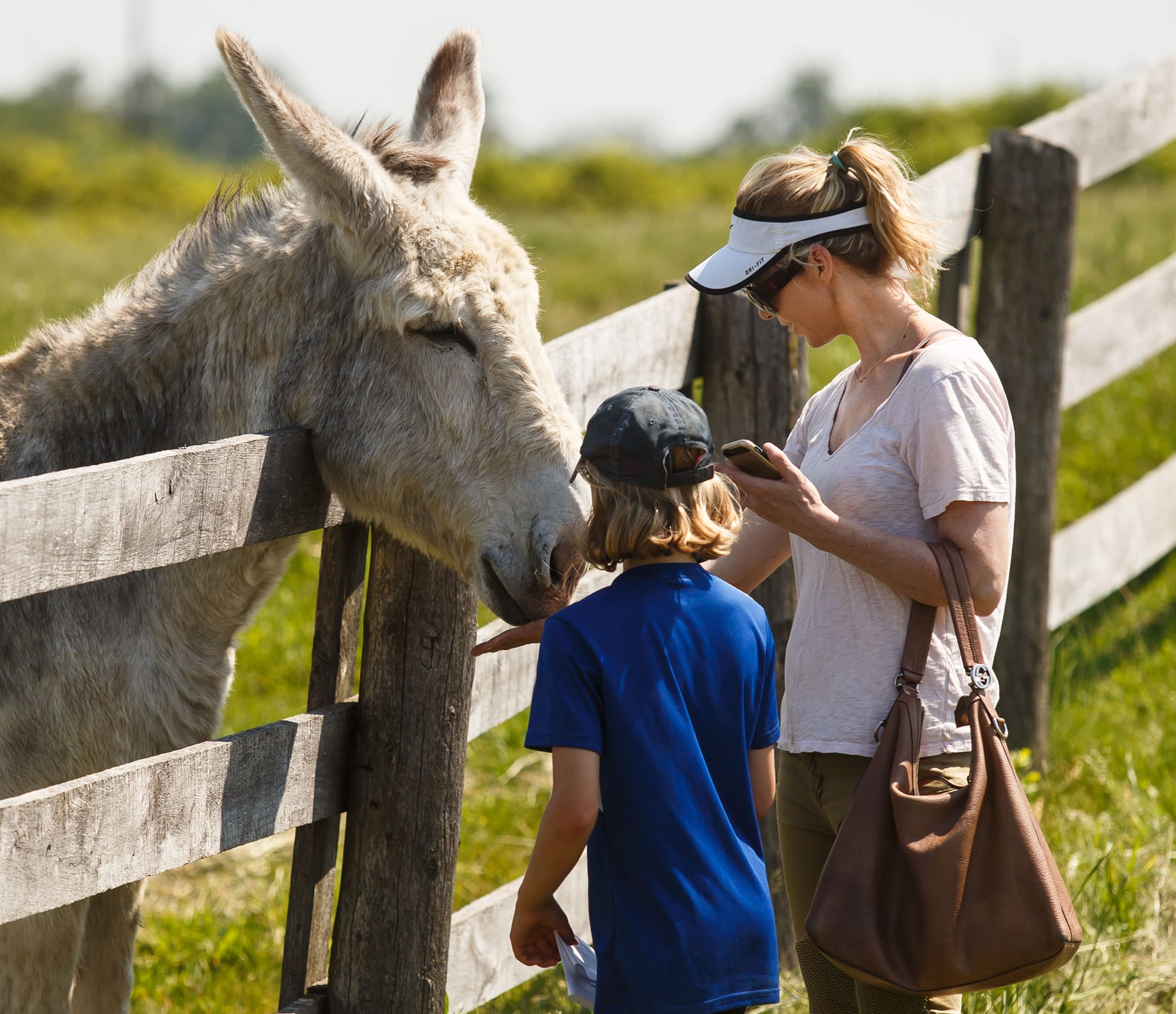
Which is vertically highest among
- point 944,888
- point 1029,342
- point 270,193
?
point 1029,342

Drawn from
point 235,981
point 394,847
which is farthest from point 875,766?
point 235,981

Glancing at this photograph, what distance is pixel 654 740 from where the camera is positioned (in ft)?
6.87

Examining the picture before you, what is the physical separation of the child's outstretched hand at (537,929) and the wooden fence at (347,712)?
0.55 m

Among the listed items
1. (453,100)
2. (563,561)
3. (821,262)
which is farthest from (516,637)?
(453,100)

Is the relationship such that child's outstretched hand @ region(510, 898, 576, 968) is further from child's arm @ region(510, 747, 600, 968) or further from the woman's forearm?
the woman's forearm

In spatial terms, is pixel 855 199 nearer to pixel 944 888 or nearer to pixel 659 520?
pixel 659 520

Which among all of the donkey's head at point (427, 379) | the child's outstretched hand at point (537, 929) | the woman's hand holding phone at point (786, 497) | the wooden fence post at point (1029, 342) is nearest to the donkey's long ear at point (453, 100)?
the donkey's head at point (427, 379)

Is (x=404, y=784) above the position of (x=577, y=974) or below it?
above

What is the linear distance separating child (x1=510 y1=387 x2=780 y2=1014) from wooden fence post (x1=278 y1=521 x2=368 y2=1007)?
70cm

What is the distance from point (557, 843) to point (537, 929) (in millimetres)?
234

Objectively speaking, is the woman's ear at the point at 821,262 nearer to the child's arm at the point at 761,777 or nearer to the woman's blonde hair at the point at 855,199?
the woman's blonde hair at the point at 855,199

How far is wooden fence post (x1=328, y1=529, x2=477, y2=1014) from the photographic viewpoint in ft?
8.79

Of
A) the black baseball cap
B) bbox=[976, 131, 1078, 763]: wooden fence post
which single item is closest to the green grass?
bbox=[976, 131, 1078, 763]: wooden fence post

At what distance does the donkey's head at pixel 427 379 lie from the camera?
8.27 feet
